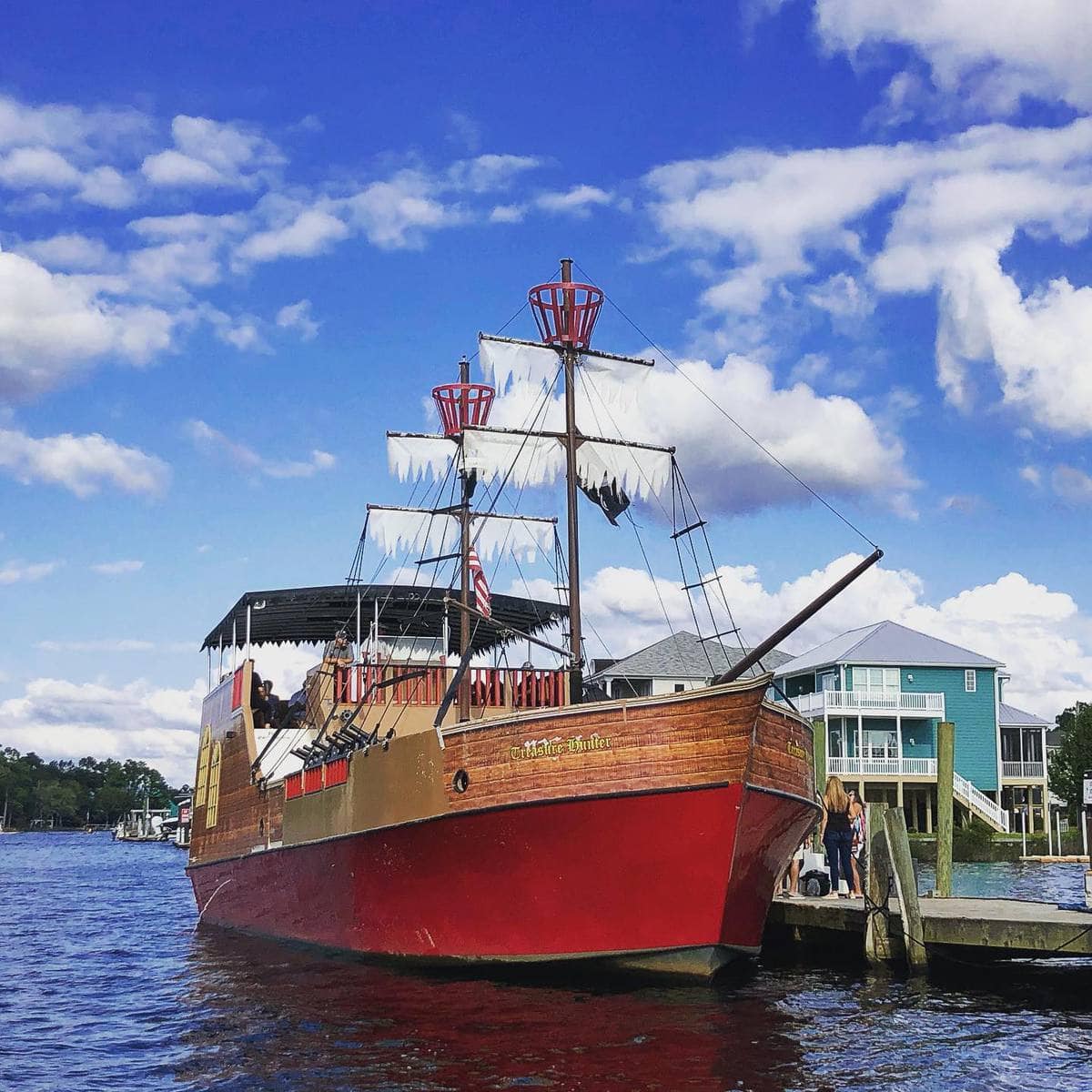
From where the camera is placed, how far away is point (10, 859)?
7788 centimetres

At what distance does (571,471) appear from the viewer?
19.9 metres

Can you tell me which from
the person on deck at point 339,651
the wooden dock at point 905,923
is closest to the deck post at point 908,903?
the wooden dock at point 905,923

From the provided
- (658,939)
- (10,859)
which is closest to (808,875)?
(658,939)

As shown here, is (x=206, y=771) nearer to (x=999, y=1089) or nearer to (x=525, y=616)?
(x=525, y=616)

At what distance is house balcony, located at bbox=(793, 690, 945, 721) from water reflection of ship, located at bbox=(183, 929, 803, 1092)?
3491 centimetres

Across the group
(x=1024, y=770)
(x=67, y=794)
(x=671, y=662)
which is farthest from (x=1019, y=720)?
(x=67, y=794)

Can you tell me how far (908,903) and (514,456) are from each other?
9527 mm

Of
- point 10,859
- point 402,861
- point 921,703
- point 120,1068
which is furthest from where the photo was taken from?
point 10,859

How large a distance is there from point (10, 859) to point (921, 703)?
2144 inches

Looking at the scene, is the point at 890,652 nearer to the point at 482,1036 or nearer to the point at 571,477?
the point at 571,477

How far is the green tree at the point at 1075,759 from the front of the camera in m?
48.6

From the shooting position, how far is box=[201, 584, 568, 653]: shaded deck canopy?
25172 mm

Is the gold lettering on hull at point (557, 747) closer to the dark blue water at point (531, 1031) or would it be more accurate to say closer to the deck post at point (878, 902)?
the dark blue water at point (531, 1031)

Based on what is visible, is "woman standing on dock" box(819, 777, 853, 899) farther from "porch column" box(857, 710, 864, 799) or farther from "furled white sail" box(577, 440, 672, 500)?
"porch column" box(857, 710, 864, 799)
